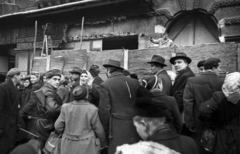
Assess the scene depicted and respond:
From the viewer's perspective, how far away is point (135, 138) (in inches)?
129

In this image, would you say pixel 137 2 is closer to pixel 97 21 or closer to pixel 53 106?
pixel 97 21

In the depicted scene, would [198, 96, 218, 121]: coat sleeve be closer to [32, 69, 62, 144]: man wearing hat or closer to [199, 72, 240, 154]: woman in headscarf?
[199, 72, 240, 154]: woman in headscarf

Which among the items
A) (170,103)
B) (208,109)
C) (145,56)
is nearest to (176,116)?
(170,103)

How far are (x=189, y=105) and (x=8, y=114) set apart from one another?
3.53 m

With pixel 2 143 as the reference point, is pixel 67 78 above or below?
above

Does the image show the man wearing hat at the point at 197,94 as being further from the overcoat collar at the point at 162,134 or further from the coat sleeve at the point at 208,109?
the overcoat collar at the point at 162,134

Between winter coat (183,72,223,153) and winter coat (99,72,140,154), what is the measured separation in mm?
785

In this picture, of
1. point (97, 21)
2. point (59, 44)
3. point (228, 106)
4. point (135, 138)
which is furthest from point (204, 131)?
point (59, 44)

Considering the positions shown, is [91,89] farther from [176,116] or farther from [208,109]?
[208,109]

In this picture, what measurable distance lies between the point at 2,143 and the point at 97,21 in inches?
212

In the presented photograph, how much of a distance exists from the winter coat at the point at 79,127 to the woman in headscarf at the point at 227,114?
1539 millimetres

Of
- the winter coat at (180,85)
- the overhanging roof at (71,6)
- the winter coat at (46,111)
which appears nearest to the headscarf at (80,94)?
the winter coat at (46,111)

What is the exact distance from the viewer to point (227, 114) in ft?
9.72

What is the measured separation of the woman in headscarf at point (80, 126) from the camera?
338 cm
